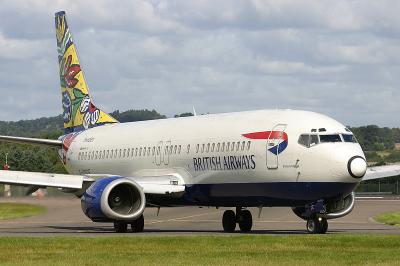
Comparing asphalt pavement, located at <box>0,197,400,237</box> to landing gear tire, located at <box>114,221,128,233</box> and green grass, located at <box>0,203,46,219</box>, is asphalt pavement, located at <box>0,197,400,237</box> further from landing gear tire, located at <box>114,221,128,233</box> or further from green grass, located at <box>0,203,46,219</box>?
green grass, located at <box>0,203,46,219</box>

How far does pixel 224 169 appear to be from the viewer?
38312 millimetres

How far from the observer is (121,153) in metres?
45.6

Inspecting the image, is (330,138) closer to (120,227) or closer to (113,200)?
(113,200)

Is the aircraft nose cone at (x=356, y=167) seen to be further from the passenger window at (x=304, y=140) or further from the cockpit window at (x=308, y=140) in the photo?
the passenger window at (x=304, y=140)

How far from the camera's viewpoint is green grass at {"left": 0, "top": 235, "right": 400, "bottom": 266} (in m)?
24.2

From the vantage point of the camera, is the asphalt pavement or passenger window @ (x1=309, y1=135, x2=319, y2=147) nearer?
passenger window @ (x1=309, y1=135, x2=319, y2=147)

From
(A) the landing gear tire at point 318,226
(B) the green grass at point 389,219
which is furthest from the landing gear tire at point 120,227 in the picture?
(B) the green grass at point 389,219

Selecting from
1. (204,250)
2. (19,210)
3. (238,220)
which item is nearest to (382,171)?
(238,220)

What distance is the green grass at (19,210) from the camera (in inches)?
2227

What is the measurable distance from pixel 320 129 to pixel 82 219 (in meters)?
20.8

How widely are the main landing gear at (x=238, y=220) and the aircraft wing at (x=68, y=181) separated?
6.32ft

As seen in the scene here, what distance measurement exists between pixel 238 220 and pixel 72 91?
1429cm

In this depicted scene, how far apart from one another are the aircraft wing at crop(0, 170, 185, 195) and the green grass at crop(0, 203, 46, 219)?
646 inches

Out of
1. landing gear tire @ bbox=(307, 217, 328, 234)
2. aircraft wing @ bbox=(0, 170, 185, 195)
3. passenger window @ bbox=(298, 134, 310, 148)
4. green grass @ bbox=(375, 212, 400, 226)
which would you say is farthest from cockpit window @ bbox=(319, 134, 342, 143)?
green grass @ bbox=(375, 212, 400, 226)
